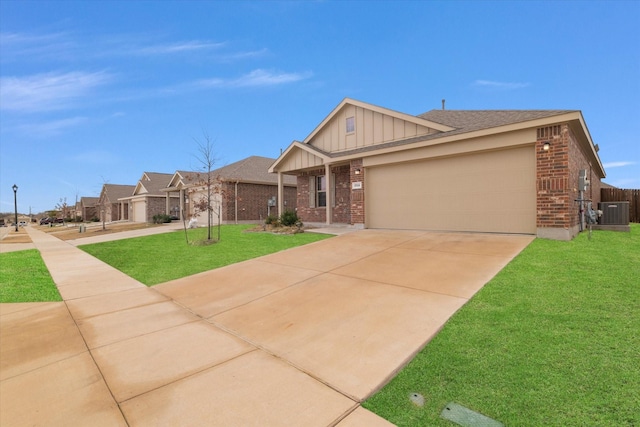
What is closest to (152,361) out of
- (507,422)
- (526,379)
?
(507,422)

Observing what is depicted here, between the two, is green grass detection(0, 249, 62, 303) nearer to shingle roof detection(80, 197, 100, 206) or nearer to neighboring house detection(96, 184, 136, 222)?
neighboring house detection(96, 184, 136, 222)

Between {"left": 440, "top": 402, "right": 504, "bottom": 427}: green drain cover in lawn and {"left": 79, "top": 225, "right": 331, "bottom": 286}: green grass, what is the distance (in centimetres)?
661

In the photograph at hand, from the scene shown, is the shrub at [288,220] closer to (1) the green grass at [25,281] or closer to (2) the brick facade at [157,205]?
(1) the green grass at [25,281]

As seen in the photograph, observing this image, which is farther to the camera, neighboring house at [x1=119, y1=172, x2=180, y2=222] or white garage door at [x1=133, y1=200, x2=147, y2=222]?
white garage door at [x1=133, y1=200, x2=147, y2=222]

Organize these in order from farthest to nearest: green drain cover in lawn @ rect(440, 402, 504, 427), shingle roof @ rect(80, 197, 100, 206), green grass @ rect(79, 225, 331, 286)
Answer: shingle roof @ rect(80, 197, 100, 206) → green grass @ rect(79, 225, 331, 286) → green drain cover in lawn @ rect(440, 402, 504, 427)

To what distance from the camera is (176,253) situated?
33.4 ft

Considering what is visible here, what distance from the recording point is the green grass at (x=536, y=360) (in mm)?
2148

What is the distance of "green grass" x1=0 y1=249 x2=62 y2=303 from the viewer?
597 centimetres

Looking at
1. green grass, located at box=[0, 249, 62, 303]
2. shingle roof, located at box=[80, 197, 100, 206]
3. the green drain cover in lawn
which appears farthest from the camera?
shingle roof, located at box=[80, 197, 100, 206]

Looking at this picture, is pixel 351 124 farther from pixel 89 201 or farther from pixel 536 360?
pixel 89 201

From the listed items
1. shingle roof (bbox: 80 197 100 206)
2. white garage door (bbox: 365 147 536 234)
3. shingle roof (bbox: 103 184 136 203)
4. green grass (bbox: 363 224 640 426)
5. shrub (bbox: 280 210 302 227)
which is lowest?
green grass (bbox: 363 224 640 426)

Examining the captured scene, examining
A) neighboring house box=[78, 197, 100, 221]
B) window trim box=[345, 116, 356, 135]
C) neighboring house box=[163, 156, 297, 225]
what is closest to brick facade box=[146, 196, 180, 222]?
neighboring house box=[163, 156, 297, 225]

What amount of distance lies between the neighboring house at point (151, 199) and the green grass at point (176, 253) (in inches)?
661

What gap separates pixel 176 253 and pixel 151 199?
24.0 metres
